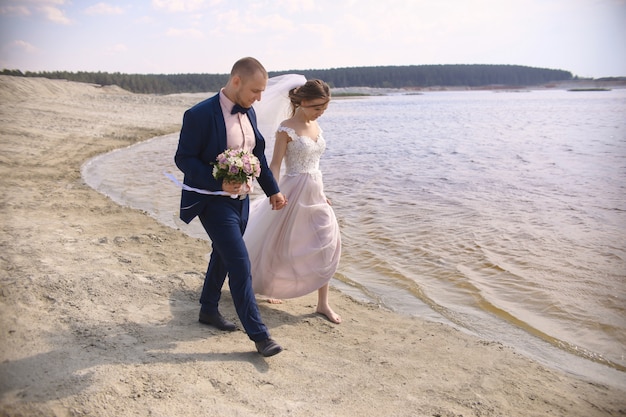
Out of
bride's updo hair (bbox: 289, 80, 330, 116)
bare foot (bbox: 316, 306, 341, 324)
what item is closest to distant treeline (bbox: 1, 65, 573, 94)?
bride's updo hair (bbox: 289, 80, 330, 116)

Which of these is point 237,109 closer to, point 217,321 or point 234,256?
point 234,256

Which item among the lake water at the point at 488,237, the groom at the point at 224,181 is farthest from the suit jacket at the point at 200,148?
the lake water at the point at 488,237

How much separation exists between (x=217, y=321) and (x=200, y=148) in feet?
4.55

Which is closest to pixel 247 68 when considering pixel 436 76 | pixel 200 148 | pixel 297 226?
pixel 200 148

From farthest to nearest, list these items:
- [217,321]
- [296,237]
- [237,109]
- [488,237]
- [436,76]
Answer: [436,76] → [488,237] → [296,237] → [217,321] → [237,109]

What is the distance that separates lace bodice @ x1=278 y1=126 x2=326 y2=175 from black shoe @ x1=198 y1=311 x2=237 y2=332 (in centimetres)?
138

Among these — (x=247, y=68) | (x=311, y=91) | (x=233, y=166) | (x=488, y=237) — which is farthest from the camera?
(x=488, y=237)

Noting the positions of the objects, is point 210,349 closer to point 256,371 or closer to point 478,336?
point 256,371

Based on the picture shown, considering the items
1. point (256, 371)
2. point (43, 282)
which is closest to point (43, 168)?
point (43, 282)

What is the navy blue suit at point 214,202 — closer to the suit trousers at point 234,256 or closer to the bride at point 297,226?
the suit trousers at point 234,256

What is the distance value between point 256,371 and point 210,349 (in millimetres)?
440

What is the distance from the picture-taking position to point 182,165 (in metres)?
3.65

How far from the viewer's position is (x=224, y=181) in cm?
353

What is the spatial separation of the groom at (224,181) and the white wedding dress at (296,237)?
2.77 feet
